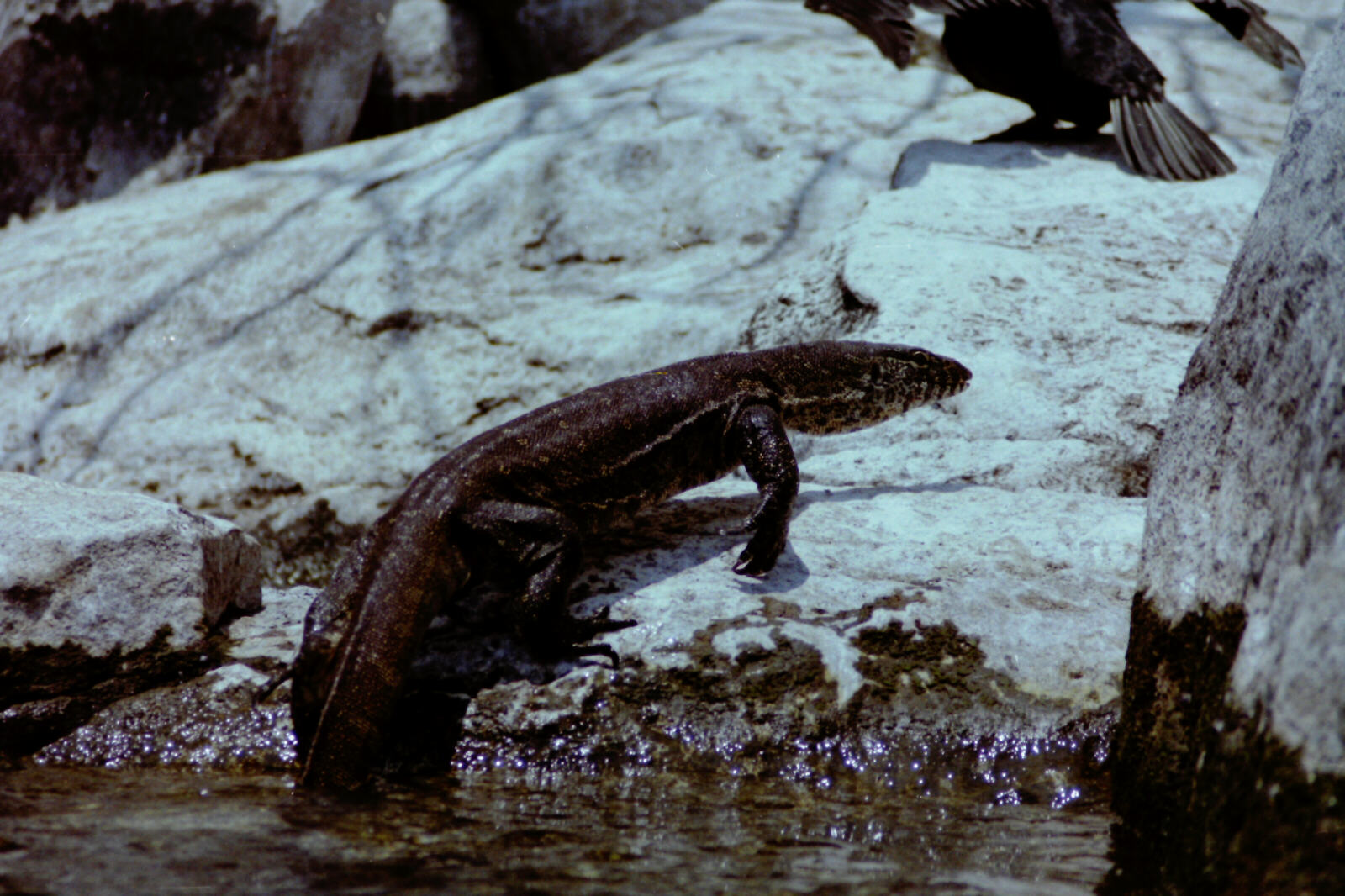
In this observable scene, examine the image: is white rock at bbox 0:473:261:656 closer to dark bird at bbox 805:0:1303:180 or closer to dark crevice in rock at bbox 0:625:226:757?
dark crevice in rock at bbox 0:625:226:757

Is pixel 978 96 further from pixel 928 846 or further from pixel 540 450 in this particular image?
pixel 928 846

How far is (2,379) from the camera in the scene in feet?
21.6

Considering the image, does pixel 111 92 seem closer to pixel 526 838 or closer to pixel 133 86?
pixel 133 86

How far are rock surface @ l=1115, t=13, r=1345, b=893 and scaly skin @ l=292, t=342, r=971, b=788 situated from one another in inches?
54.5

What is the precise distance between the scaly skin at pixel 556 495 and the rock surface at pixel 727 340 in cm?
22

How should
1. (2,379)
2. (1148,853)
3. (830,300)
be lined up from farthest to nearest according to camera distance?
1. (2,379)
2. (830,300)
3. (1148,853)

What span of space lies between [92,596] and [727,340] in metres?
3.33

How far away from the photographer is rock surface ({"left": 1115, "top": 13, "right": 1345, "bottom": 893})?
6.39 feet

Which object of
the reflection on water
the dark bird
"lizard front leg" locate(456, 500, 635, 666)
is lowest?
the reflection on water

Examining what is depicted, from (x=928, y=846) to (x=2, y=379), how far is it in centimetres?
601

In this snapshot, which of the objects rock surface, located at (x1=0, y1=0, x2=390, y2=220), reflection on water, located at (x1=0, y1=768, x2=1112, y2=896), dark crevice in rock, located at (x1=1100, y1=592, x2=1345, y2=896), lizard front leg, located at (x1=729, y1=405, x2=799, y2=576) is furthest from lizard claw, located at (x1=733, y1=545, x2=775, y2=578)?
rock surface, located at (x1=0, y1=0, x2=390, y2=220)

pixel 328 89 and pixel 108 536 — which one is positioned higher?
pixel 328 89

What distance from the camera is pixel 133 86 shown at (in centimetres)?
827

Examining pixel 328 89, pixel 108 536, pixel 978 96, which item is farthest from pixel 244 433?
pixel 978 96
